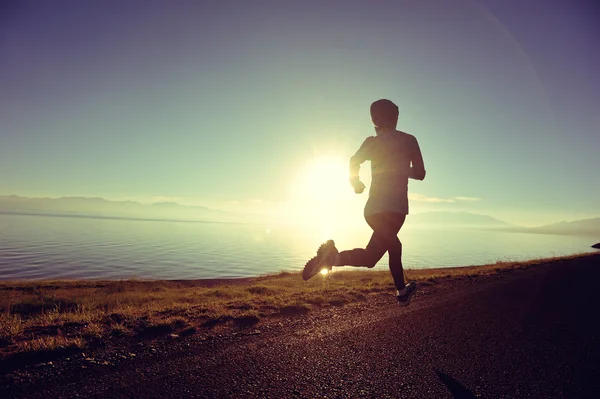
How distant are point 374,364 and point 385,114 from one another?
3375 millimetres

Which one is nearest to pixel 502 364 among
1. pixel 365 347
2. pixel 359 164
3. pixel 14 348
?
pixel 365 347

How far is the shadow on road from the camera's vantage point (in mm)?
2737

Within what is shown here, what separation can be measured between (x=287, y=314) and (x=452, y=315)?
3.55 meters

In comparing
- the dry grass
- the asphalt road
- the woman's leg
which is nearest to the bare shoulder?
the woman's leg

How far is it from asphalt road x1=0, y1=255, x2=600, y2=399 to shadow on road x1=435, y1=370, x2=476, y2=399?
0.04 ft

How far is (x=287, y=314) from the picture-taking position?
6.57 m

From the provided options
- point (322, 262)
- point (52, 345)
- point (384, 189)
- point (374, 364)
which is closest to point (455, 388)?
point (374, 364)

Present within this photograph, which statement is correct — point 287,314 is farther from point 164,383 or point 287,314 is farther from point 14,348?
point 14,348

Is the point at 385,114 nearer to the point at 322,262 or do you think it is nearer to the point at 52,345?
the point at 322,262

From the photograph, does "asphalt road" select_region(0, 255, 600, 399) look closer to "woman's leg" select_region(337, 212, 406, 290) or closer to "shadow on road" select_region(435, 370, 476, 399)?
"shadow on road" select_region(435, 370, 476, 399)

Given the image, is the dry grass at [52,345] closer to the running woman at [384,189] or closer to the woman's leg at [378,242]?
the running woman at [384,189]

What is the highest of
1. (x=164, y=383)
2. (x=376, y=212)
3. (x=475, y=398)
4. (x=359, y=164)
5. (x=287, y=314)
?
(x=359, y=164)

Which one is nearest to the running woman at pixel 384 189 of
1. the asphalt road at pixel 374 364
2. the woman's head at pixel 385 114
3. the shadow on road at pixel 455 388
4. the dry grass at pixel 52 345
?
the woman's head at pixel 385 114

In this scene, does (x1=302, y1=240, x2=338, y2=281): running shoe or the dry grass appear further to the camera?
(x1=302, y1=240, x2=338, y2=281): running shoe
